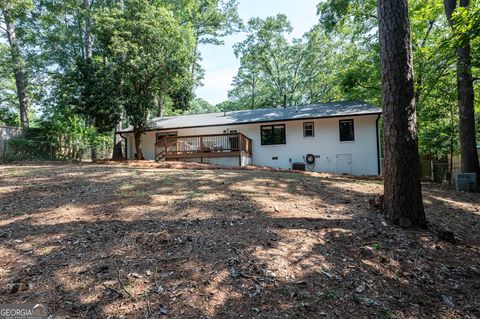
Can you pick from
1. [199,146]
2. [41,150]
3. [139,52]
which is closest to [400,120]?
[199,146]

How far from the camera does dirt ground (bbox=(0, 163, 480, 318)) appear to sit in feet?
7.16

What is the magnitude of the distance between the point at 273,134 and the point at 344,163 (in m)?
4.37

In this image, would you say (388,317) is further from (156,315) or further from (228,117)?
(228,117)

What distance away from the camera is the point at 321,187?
21.4 ft

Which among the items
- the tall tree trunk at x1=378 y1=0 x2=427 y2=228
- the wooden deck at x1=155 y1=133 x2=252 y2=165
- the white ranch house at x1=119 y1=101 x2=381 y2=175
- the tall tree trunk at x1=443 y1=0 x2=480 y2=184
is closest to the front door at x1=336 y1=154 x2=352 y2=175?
the white ranch house at x1=119 y1=101 x2=381 y2=175

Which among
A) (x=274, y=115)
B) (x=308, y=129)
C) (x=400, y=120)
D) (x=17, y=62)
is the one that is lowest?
(x=400, y=120)

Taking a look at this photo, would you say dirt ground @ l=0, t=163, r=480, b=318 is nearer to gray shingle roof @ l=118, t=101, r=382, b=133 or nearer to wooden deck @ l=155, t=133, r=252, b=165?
wooden deck @ l=155, t=133, r=252, b=165

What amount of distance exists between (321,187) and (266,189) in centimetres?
159

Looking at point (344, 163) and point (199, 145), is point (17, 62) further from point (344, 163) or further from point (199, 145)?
point (344, 163)

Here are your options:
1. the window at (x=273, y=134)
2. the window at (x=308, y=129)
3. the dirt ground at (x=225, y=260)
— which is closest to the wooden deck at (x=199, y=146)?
the window at (x=273, y=134)

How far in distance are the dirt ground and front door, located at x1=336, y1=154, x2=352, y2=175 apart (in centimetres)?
964

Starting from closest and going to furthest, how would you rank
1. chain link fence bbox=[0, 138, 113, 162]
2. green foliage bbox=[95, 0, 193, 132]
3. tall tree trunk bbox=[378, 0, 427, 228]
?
1. tall tree trunk bbox=[378, 0, 427, 228]
2. green foliage bbox=[95, 0, 193, 132]
3. chain link fence bbox=[0, 138, 113, 162]

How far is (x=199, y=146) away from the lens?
47.8ft

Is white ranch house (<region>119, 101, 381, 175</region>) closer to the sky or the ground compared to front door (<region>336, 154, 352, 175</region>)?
closer to the sky
